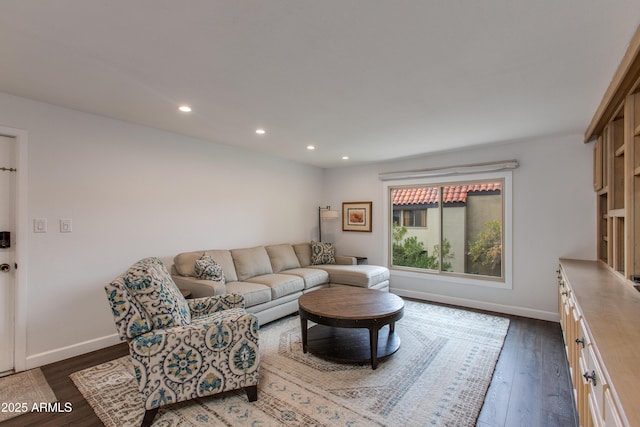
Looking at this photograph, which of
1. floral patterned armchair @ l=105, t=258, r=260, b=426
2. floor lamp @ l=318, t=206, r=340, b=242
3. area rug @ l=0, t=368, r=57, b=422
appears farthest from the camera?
floor lamp @ l=318, t=206, r=340, b=242

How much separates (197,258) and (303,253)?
1.89 m

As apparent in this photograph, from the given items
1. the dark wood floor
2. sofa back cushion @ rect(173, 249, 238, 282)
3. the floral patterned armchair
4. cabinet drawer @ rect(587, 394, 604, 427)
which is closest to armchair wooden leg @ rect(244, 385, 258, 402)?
the floral patterned armchair

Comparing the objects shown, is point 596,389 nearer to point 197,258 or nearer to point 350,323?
point 350,323

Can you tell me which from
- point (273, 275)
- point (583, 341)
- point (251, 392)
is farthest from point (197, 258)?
point (583, 341)

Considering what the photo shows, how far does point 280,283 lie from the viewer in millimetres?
3883

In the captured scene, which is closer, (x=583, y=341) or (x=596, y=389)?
(x=596, y=389)

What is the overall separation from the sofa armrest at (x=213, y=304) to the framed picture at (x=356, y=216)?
3.30 meters

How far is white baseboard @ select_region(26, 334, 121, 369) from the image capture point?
2.73m

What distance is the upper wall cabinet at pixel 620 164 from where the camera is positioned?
2.10 metres

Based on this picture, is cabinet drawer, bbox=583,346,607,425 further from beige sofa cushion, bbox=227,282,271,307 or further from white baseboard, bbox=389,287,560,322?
white baseboard, bbox=389,287,560,322

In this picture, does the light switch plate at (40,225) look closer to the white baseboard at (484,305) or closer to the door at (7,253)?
the door at (7,253)

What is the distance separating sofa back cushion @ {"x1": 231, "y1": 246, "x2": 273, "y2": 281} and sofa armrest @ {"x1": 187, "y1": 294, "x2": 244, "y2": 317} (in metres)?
1.35

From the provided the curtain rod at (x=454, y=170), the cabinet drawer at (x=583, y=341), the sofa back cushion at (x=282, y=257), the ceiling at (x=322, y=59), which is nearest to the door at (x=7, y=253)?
the ceiling at (x=322, y=59)

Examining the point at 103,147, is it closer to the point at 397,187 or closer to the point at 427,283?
the point at 397,187
